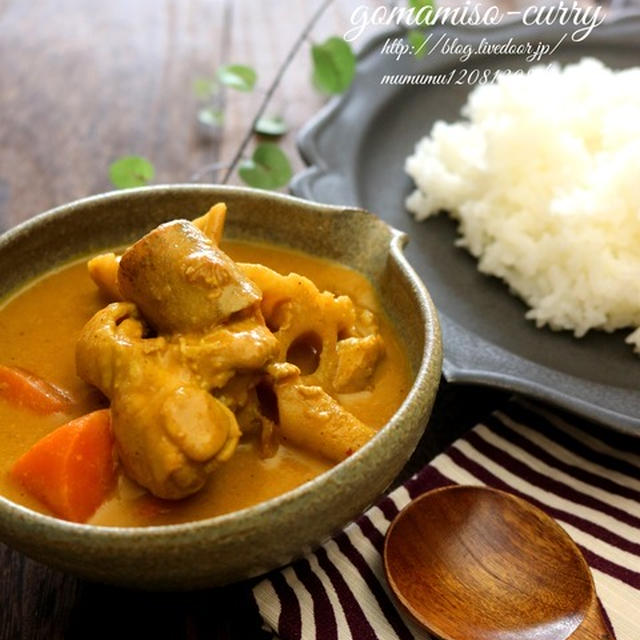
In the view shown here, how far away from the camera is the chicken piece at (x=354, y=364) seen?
1588 mm

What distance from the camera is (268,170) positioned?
2545mm

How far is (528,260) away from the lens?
2.33 m

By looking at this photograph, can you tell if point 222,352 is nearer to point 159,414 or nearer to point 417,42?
point 159,414

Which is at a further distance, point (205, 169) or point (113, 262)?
point (205, 169)

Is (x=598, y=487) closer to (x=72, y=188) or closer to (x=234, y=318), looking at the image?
(x=234, y=318)

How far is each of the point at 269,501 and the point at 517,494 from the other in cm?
73

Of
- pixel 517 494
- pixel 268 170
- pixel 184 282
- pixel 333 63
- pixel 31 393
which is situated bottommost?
→ pixel 517 494

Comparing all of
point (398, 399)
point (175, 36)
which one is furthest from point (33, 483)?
point (175, 36)

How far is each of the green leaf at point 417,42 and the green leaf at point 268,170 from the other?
615 mm

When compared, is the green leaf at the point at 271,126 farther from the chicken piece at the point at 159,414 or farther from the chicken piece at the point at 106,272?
the chicken piece at the point at 159,414

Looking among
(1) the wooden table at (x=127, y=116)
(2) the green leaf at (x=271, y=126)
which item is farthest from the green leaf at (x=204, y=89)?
(2) the green leaf at (x=271, y=126)

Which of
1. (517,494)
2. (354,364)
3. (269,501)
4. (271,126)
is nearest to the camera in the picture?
(269,501)

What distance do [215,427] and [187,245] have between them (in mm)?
306

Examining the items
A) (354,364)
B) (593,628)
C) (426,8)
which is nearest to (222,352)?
(354,364)
